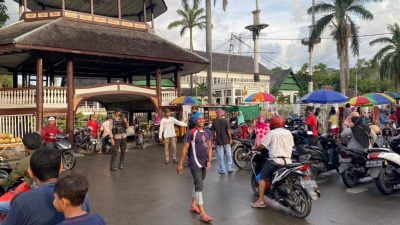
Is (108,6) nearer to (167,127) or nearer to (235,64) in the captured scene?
(167,127)

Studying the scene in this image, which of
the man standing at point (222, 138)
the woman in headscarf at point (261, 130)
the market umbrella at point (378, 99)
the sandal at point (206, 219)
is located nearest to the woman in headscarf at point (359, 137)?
the woman in headscarf at point (261, 130)

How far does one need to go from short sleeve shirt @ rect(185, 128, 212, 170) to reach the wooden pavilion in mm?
12038

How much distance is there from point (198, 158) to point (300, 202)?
1.85 metres

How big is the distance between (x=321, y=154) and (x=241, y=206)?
10.4ft

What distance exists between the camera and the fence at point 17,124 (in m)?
17.6

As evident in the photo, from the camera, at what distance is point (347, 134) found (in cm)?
955

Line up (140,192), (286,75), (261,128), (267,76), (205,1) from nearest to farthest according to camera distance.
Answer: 1. (140,192)
2. (261,128)
3. (205,1)
4. (286,75)
5. (267,76)

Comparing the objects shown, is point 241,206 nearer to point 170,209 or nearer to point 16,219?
point 170,209

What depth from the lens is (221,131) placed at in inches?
430

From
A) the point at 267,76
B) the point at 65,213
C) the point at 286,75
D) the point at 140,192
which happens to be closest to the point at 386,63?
the point at 286,75

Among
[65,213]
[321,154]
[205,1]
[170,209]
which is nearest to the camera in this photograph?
[65,213]

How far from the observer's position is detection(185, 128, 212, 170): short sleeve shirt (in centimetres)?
677

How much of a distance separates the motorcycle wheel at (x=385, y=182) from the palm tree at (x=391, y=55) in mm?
39509

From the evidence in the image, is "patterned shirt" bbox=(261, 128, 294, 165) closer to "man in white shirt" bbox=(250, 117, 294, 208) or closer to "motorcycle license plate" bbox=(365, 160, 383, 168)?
"man in white shirt" bbox=(250, 117, 294, 208)
